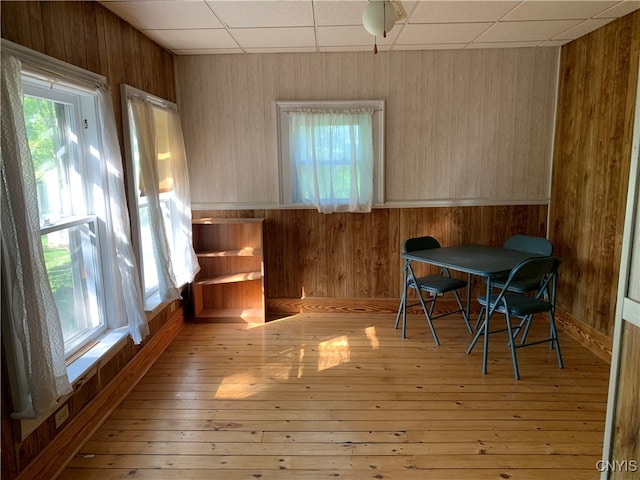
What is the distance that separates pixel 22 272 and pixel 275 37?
263 centimetres

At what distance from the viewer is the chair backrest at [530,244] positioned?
3658 mm

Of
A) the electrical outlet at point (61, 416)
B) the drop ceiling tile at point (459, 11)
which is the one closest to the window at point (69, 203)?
the electrical outlet at point (61, 416)

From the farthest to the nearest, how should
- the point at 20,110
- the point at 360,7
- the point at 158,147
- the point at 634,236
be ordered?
the point at 158,147 < the point at 360,7 < the point at 20,110 < the point at 634,236

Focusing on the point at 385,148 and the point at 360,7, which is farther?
the point at 385,148

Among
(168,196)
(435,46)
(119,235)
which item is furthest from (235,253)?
(435,46)

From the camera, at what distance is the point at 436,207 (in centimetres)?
431

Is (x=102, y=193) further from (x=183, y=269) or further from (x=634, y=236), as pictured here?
(x=634, y=236)

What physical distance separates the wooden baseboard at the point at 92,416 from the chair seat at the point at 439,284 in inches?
88.9

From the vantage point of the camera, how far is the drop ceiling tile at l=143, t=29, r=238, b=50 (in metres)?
3.39

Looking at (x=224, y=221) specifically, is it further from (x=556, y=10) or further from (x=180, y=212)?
(x=556, y=10)

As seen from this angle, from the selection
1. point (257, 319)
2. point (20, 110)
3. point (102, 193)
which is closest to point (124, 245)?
point (102, 193)

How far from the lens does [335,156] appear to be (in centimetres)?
417

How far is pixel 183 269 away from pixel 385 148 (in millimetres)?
2197

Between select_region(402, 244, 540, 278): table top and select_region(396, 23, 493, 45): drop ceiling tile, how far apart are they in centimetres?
179
